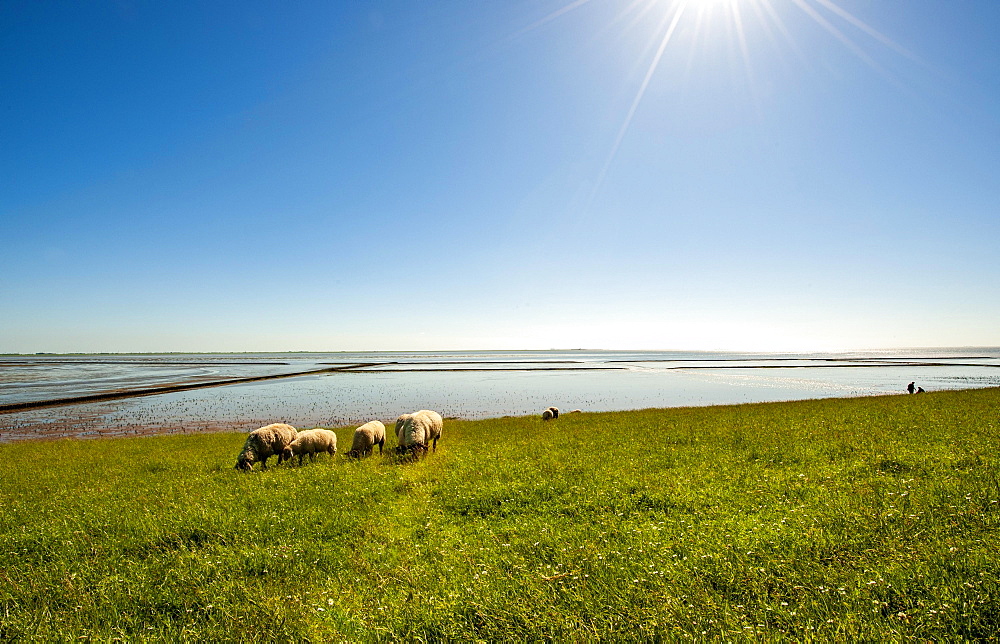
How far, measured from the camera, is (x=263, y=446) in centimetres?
1780

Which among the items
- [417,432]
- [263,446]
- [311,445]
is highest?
[417,432]

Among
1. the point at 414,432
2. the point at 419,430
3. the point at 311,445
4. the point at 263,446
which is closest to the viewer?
the point at 263,446

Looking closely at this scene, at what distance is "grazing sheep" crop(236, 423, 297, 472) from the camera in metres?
17.1

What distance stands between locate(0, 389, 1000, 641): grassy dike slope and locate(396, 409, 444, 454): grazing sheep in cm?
381

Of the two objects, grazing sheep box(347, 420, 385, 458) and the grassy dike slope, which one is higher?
the grassy dike slope

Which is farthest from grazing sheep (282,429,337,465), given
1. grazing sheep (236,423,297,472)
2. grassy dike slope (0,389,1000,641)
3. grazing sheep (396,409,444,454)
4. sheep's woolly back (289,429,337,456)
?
grassy dike slope (0,389,1000,641)

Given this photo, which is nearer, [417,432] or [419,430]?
[417,432]

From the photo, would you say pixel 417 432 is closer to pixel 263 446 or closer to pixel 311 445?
pixel 311 445

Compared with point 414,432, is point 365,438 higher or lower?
lower

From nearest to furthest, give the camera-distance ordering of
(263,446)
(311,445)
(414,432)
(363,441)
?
1. (263,446)
2. (311,445)
3. (363,441)
4. (414,432)

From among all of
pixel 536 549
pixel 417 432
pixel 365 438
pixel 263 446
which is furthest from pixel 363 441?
pixel 536 549

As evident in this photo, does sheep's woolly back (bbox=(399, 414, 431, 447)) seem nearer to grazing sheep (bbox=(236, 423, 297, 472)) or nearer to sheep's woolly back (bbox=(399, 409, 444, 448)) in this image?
sheep's woolly back (bbox=(399, 409, 444, 448))

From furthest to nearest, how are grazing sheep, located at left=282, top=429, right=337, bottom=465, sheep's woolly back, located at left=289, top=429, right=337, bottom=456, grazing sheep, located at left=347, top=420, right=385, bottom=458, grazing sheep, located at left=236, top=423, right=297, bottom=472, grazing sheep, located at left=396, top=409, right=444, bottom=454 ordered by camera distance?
grazing sheep, located at left=347, top=420, right=385, bottom=458 → grazing sheep, located at left=396, top=409, right=444, bottom=454 → sheep's woolly back, located at left=289, top=429, right=337, bottom=456 → grazing sheep, located at left=282, top=429, right=337, bottom=465 → grazing sheep, located at left=236, top=423, right=297, bottom=472

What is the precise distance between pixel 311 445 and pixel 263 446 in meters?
1.83
